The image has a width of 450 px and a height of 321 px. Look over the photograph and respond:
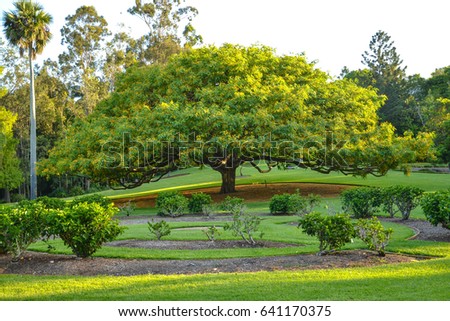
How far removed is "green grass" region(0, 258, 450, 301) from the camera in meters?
6.86

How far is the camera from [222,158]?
74.2ft

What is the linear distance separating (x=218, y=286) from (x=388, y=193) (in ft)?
34.5

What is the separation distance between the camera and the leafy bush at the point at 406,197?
1594 cm

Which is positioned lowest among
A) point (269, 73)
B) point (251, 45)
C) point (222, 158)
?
point (222, 158)

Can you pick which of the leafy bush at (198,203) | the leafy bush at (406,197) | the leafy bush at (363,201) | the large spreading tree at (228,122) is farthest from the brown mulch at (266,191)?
the leafy bush at (406,197)

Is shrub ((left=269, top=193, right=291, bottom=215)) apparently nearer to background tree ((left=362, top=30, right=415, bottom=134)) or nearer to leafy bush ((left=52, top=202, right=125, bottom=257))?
leafy bush ((left=52, top=202, right=125, bottom=257))

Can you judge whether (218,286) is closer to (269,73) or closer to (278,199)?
(278,199)

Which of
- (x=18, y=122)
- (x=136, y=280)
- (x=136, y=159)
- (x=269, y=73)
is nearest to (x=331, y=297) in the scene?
(x=136, y=280)

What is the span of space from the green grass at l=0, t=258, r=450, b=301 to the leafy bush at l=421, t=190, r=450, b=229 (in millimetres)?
3400

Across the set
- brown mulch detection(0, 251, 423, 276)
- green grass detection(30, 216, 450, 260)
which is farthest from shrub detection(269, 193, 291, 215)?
brown mulch detection(0, 251, 423, 276)

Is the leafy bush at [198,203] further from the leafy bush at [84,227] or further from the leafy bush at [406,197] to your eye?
the leafy bush at [84,227]

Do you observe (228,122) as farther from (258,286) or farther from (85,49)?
(85,49)

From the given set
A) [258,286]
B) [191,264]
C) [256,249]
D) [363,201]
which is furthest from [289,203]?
[258,286]

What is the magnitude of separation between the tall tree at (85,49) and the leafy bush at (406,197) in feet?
121
